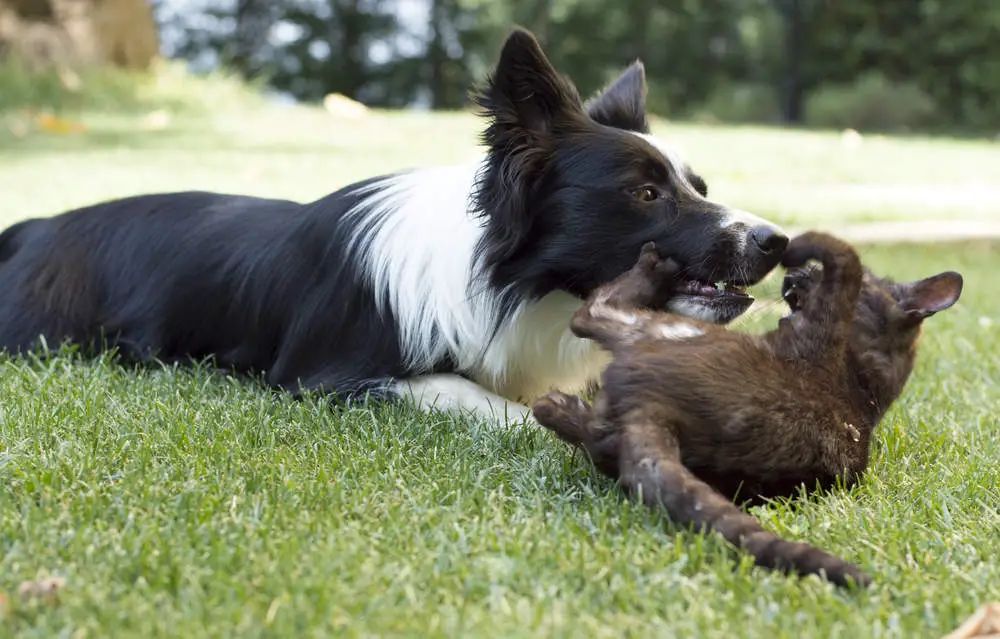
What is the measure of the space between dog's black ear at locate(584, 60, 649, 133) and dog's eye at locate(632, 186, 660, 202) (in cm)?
52

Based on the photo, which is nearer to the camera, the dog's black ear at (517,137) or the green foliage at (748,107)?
the dog's black ear at (517,137)

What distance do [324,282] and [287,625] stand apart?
2.02m

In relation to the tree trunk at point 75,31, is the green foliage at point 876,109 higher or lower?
lower

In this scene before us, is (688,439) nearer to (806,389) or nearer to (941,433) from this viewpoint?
(806,389)

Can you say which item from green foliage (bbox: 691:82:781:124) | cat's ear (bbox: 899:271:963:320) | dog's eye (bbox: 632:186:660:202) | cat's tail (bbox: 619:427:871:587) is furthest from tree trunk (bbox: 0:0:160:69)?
green foliage (bbox: 691:82:781:124)

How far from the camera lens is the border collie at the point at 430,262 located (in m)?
3.27

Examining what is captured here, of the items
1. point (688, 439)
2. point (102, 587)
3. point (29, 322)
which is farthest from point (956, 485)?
point (29, 322)

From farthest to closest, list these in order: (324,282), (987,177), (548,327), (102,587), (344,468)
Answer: (987,177), (324,282), (548,327), (344,468), (102,587)

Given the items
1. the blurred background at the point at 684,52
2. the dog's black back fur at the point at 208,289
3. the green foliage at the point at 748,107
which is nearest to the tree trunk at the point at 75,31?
the blurred background at the point at 684,52

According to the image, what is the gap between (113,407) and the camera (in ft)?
10.5

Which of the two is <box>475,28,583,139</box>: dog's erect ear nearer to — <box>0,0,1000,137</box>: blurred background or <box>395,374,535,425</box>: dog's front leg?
<box>395,374,535,425</box>: dog's front leg

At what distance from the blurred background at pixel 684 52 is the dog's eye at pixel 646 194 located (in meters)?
21.4

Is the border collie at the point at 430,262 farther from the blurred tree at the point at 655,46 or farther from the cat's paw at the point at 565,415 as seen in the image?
the blurred tree at the point at 655,46

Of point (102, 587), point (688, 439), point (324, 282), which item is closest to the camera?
point (102, 587)
